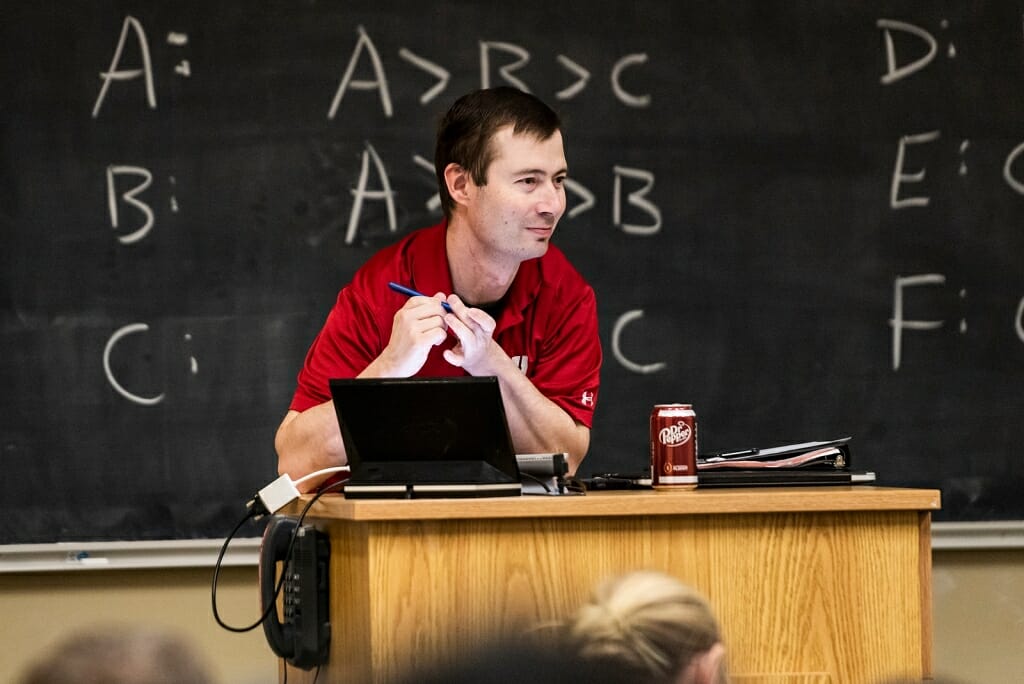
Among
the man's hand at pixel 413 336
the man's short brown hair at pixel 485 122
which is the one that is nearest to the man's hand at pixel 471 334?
the man's hand at pixel 413 336

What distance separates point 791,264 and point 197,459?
1598mm

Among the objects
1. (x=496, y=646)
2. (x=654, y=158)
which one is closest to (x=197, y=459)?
(x=654, y=158)

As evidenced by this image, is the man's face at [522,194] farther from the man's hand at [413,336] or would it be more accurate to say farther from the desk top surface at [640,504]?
the desk top surface at [640,504]

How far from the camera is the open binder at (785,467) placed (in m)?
2.33

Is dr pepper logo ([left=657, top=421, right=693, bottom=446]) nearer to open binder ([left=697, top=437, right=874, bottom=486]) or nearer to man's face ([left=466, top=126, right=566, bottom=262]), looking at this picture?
open binder ([left=697, top=437, right=874, bottom=486])

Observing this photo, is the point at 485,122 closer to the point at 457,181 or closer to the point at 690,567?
the point at 457,181

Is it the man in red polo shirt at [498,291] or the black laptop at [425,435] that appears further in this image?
the man in red polo shirt at [498,291]

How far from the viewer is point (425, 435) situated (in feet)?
7.00

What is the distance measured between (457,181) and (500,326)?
0.31 metres

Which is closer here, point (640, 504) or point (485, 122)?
point (640, 504)

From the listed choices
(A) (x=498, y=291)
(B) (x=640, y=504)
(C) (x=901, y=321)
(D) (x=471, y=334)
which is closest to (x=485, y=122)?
(A) (x=498, y=291)

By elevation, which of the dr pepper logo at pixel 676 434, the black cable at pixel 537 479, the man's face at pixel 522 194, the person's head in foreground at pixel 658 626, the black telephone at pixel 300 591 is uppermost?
the man's face at pixel 522 194

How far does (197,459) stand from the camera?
3.38 metres

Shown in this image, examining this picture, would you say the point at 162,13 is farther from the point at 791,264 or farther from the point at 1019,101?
the point at 1019,101
